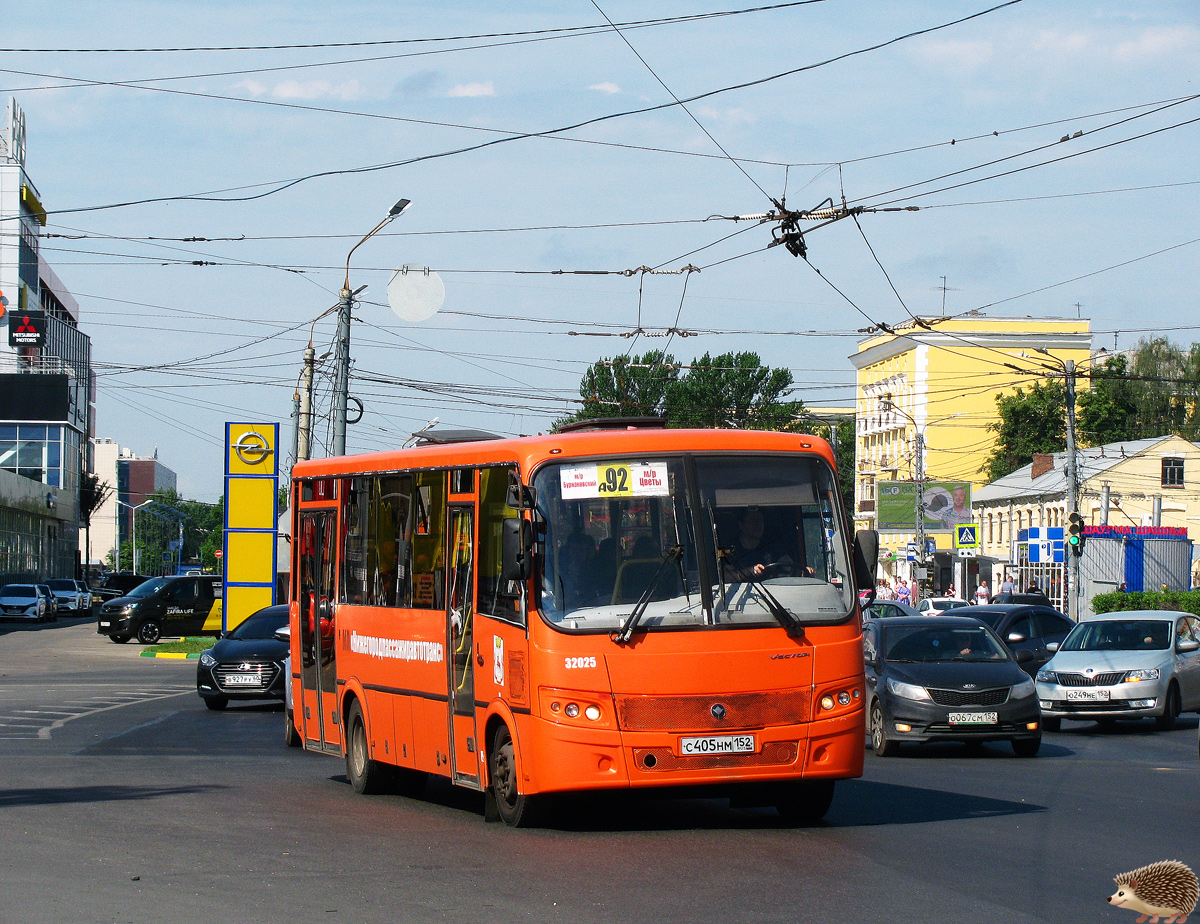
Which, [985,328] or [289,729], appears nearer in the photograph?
[289,729]

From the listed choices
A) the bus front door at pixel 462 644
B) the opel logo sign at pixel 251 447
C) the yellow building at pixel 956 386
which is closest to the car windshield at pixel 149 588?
the opel logo sign at pixel 251 447

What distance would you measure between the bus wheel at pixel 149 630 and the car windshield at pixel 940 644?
30591 mm

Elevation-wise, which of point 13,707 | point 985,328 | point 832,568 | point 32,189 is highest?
point 32,189

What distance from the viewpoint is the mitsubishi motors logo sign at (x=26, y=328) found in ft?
261

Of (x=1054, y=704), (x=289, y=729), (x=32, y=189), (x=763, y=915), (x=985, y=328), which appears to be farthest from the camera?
(x=985, y=328)

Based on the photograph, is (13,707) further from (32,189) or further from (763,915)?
(32,189)

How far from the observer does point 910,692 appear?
17000mm

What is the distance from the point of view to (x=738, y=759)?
1003 cm

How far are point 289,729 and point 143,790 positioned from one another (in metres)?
4.76

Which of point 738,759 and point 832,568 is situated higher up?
point 832,568

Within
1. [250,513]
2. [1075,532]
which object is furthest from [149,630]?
[1075,532]

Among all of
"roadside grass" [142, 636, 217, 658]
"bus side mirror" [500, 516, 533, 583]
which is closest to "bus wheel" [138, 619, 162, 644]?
"roadside grass" [142, 636, 217, 658]

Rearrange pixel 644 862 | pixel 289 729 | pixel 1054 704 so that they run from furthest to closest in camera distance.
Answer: pixel 1054 704
pixel 289 729
pixel 644 862

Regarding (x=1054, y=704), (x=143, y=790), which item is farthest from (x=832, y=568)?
(x=1054, y=704)
